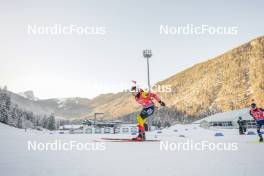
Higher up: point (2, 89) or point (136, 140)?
point (2, 89)

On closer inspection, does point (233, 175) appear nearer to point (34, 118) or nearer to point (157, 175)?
point (157, 175)

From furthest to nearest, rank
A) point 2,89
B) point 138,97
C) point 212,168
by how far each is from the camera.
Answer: point 2,89, point 138,97, point 212,168

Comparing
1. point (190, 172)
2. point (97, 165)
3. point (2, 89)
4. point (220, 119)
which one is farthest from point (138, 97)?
point (2, 89)

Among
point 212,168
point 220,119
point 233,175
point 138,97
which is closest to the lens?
point 233,175

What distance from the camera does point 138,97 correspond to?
532 inches

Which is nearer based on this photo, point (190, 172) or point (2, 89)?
point (190, 172)

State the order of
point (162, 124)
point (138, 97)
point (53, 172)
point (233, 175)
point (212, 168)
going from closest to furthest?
point (233, 175)
point (53, 172)
point (212, 168)
point (138, 97)
point (162, 124)

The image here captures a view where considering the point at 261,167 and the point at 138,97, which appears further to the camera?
the point at 138,97

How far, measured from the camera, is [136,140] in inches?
550

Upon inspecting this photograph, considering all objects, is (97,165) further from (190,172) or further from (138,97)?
(138,97)

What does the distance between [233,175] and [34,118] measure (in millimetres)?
119687

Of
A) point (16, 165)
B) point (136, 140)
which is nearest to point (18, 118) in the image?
point (136, 140)

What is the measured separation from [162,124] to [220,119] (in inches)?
1895

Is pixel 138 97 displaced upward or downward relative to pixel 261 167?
upward
